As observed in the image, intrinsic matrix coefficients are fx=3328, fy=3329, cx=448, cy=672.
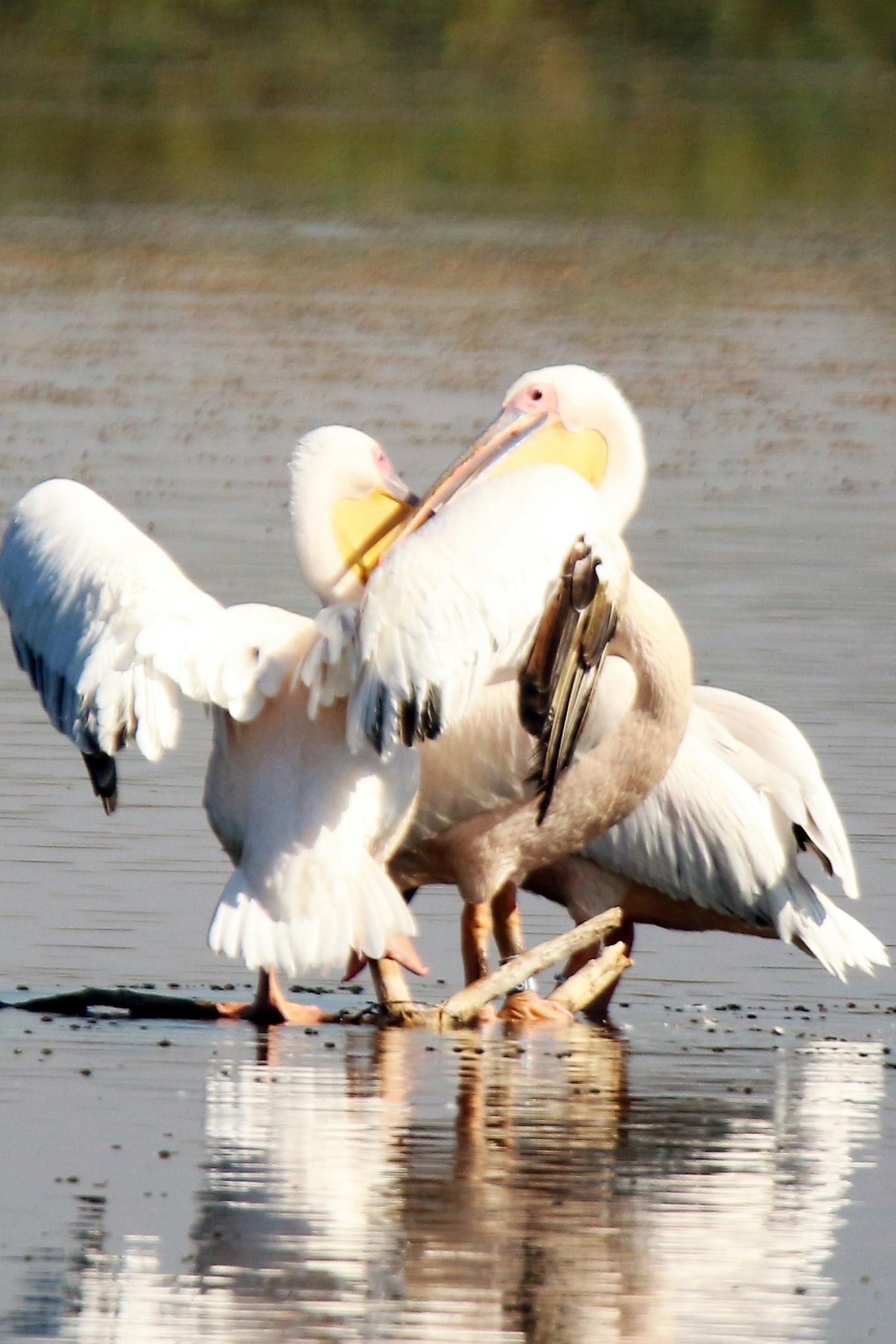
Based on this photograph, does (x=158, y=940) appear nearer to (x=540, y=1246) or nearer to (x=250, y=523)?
(x=540, y=1246)

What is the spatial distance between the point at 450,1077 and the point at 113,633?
1.14 meters

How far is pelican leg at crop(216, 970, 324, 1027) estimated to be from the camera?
23.0 ft

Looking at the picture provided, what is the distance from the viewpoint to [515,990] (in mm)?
7539

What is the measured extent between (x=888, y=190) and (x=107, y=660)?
27.1 m

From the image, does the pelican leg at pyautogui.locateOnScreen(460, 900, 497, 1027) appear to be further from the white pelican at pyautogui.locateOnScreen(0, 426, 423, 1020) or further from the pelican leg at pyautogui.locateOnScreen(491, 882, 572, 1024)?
the white pelican at pyautogui.locateOnScreen(0, 426, 423, 1020)

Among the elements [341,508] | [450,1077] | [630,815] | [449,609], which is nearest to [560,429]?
[341,508]

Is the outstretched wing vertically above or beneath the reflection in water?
above

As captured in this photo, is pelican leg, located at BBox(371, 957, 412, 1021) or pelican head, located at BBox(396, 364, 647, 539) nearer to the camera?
pelican leg, located at BBox(371, 957, 412, 1021)

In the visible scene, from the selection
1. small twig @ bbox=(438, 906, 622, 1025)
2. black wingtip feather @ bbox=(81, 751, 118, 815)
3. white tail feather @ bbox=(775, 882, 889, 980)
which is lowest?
white tail feather @ bbox=(775, 882, 889, 980)

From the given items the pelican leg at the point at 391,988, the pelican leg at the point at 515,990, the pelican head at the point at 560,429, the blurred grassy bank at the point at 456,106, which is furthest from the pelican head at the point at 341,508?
the blurred grassy bank at the point at 456,106

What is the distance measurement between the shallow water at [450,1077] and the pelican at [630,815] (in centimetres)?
19

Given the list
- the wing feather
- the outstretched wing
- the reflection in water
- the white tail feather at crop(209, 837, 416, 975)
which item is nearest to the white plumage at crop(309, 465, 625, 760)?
the wing feather

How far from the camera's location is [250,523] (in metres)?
13.7

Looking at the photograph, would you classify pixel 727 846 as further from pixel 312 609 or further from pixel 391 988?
pixel 312 609
